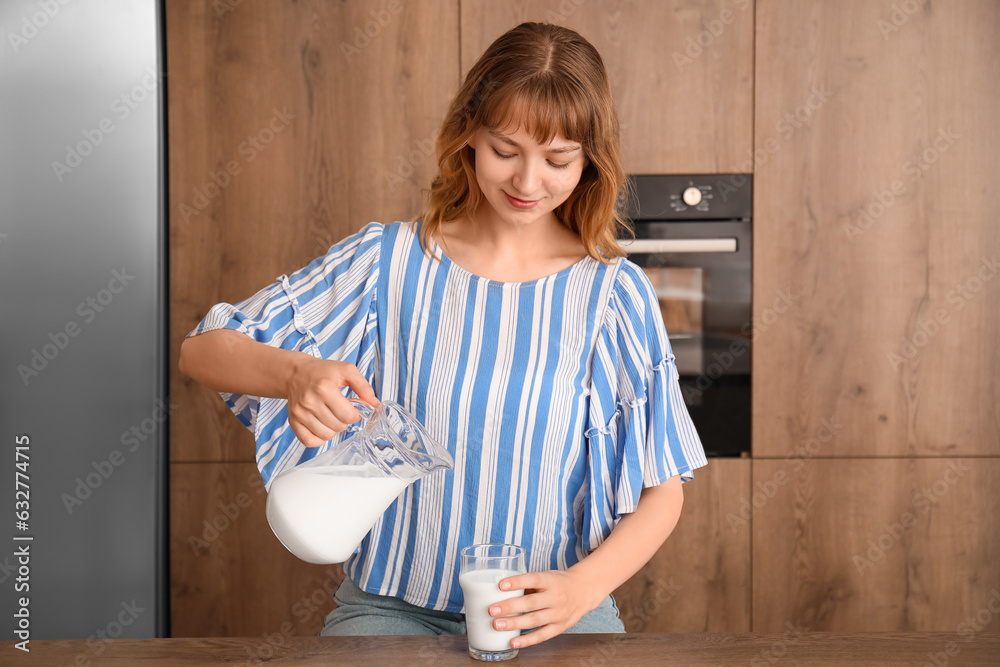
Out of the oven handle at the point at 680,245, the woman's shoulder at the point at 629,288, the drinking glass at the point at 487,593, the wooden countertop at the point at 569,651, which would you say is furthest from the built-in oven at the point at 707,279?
the drinking glass at the point at 487,593

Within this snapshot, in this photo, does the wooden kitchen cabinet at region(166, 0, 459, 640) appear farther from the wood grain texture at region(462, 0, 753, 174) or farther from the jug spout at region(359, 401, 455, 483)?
the jug spout at region(359, 401, 455, 483)

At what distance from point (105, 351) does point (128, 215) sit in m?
0.32

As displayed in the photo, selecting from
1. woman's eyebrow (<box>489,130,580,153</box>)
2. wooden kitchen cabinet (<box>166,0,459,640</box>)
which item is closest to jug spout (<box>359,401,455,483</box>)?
woman's eyebrow (<box>489,130,580,153</box>)

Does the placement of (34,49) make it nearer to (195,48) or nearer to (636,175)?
(195,48)

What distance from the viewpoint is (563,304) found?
1.17 metres

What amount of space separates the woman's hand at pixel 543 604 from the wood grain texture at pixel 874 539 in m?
1.20

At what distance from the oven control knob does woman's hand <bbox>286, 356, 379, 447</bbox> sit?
135cm

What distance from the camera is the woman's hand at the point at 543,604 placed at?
31.3 inches

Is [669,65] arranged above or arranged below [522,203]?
above

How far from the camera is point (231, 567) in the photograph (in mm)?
1993

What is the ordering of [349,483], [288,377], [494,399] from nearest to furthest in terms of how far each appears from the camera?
[349,483]
[288,377]
[494,399]

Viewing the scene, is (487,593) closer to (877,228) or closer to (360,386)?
(360,386)

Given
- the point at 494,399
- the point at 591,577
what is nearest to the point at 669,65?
the point at 494,399

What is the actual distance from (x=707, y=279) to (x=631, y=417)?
981 millimetres
